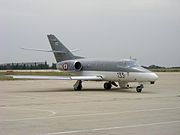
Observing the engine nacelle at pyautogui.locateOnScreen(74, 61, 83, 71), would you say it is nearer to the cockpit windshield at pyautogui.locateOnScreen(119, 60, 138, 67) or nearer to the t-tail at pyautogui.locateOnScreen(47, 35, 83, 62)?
the t-tail at pyautogui.locateOnScreen(47, 35, 83, 62)

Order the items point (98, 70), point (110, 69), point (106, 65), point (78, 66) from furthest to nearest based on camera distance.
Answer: point (78, 66), point (98, 70), point (106, 65), point (110, 69)

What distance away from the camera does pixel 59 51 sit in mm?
41625

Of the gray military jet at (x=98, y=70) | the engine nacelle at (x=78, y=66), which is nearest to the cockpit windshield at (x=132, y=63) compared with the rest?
the gray military jet at (x=98, y=70)

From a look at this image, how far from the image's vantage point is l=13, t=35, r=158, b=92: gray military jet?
107 ft

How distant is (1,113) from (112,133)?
21.1 ft

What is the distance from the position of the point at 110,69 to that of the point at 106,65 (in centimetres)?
80

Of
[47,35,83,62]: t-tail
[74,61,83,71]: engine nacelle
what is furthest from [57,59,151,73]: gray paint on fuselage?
[47,35,83,62]: t-tail

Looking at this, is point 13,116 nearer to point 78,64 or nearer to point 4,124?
point 4,124

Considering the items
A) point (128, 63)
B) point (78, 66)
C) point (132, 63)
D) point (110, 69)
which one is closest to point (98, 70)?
point (110, 69)

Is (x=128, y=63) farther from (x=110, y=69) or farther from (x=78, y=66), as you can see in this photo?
(x=78, y=66)

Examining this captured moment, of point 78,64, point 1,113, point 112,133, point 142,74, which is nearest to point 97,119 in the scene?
point 112,133

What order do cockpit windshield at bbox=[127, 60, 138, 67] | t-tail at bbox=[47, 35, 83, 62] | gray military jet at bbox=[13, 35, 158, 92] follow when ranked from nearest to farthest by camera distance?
1. gray military jet at bbox=[13, 35, 158, 92]
2. cockpit windshield at bbox=[127, 60, 138, 67]
3. t-tail at bbox=[47, 35, 83, 62]

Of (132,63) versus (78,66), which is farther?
(78,66)

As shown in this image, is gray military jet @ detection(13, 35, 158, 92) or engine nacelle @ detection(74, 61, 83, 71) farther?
engine nacelle @ detection(74, 61, 83, 71)
